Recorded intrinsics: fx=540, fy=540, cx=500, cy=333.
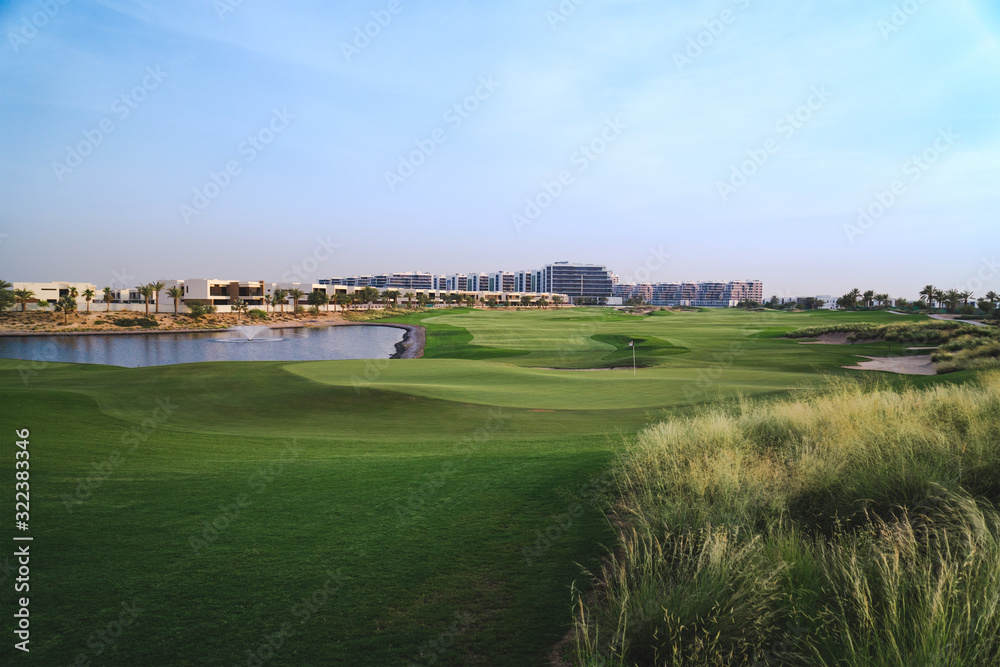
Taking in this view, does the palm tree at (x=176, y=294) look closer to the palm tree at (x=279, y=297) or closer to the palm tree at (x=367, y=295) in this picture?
the palm tree at (x=279, y=297)

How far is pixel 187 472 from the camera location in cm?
839

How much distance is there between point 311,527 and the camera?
608 cm

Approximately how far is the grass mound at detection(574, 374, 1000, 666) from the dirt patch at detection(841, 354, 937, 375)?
18869 mm

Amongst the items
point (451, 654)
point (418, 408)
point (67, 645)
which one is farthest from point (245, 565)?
point (418, 408)

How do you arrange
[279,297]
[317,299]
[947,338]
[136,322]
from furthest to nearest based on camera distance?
[317,299]
[279,297]
[136,322]
[947,338]

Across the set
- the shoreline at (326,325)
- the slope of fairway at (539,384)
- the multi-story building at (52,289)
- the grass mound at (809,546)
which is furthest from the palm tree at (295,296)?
the grass mound at (809,546)

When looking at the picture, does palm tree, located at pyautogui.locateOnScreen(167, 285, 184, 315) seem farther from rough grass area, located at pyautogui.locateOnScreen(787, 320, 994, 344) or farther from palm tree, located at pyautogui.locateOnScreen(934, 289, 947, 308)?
palm tree, located at pyautogui.locateOnScreen(934, 289, 947, 308)

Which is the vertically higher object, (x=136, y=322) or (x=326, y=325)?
(x=136, y=322)

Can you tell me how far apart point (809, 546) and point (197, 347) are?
73.6 m

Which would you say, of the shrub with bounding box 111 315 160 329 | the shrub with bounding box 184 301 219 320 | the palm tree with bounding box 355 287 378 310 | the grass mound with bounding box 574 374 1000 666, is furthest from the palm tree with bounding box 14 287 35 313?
the grass mound with bounding box 574 374 1000 666

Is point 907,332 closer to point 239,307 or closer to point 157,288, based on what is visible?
point 239,307

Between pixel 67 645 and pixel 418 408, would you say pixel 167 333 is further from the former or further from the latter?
pixel 67 645

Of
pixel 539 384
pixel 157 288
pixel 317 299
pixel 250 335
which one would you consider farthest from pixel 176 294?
pixel 539 384

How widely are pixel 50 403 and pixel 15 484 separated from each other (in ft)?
27.2
